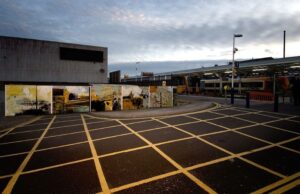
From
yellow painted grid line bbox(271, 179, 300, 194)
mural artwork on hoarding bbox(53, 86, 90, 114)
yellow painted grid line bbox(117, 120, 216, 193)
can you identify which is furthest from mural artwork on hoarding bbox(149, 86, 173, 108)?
yellow painted grid line bbox(271, 179, 300, 194)

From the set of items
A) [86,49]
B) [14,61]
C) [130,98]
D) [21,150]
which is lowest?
[21,150]

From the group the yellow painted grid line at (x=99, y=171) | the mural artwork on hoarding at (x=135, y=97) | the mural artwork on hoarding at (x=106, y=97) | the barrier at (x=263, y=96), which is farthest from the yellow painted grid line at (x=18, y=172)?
the barrier at (x=263, y=96)

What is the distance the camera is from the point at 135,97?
16797 millimetres

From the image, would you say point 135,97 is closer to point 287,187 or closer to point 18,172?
point 18,172

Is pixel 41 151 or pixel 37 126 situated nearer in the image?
pixel 41 151

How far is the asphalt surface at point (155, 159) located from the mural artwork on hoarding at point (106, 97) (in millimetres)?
6024

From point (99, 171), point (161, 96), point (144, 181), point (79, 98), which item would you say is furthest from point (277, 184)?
point (161, 96)

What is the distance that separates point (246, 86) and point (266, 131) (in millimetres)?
22984

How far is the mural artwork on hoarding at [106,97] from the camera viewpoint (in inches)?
605

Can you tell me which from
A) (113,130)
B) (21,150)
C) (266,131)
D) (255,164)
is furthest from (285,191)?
(21,150)

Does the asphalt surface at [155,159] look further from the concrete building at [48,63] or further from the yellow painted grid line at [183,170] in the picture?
the concrete building at [48,63]

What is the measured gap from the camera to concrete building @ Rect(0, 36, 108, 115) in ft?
76.7

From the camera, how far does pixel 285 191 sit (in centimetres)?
382

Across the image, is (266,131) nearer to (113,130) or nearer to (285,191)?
(285,191)
